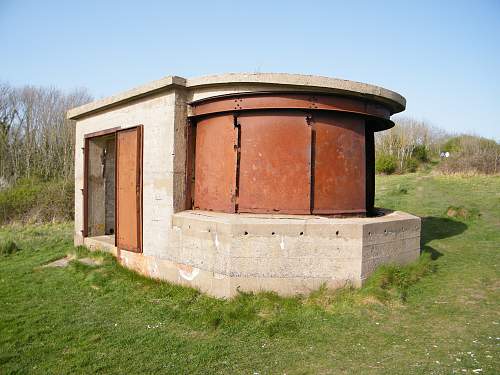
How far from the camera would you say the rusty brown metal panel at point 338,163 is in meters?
6.10

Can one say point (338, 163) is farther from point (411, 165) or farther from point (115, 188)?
point (411, 165)

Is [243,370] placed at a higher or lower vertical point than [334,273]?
lower

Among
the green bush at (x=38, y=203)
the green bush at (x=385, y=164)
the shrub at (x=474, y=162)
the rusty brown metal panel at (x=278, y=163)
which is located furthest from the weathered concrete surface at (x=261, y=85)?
the green bush at (x=385, y=164)

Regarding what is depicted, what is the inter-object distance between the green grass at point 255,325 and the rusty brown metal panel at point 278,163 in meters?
1.36

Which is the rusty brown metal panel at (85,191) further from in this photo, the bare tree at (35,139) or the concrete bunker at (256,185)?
the bare tree at (35,139)

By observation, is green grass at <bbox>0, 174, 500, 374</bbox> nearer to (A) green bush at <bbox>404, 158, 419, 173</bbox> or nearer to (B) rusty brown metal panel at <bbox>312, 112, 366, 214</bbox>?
(B) rusty brown metal panel at <bbox>312, 112, 366, 214</bbox>

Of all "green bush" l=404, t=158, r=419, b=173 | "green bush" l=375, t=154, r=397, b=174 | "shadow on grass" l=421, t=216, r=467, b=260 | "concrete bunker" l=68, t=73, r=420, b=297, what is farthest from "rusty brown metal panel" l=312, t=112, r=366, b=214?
"green bush" l=404, t=158, r=419, b=173

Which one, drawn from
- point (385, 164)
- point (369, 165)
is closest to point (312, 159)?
point (369, 165)

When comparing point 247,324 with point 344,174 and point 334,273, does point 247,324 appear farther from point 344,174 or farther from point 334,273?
point 344,174

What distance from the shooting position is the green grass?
3.88 meters

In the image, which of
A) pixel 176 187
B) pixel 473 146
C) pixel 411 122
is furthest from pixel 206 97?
pixel 411 122

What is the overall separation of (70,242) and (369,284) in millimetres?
8331

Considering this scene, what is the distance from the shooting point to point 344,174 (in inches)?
248

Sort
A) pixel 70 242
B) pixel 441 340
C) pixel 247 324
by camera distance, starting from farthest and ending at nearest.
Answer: pixel 70 242 → pixel 247 324 → pixel 441 340
